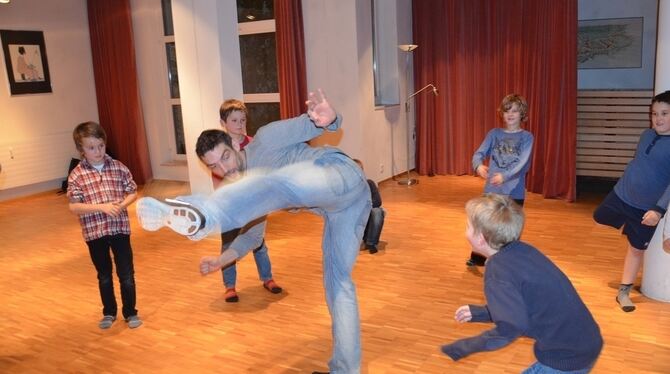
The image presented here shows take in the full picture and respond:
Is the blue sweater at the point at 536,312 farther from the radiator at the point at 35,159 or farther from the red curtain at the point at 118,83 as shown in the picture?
the red curtain at the point at 118,83

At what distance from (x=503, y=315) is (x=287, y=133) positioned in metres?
1.07

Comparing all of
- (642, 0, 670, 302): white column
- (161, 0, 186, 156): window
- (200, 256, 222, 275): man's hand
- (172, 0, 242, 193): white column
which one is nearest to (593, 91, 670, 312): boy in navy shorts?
(642, 0, 670, 302): white column

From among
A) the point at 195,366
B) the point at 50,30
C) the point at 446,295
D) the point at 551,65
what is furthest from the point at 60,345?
the point at 50,30

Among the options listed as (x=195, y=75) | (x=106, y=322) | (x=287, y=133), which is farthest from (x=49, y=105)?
(x=287, y=133)

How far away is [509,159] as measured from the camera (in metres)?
3.92

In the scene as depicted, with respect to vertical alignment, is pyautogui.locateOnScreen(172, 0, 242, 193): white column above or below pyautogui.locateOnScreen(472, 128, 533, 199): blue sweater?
above

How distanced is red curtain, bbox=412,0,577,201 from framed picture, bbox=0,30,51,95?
198 inches

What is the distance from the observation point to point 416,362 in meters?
2.92

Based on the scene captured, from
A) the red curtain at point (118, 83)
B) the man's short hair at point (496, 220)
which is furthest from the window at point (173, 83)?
the man's short hair at point (496, 220)

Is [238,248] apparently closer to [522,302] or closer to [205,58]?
[522,302]

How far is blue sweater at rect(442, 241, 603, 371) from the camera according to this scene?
1646 millimetres

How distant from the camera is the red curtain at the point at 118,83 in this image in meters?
8.17

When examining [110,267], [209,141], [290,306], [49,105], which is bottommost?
[290,306]

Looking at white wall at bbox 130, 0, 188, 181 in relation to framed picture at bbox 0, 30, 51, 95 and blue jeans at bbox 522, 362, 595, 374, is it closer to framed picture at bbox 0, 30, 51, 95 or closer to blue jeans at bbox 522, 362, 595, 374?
framed picture at bbox 0, 30, 51, 95
